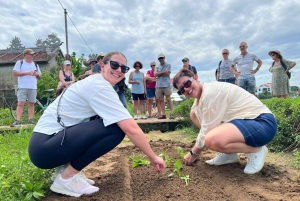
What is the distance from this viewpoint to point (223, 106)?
9.03 ft

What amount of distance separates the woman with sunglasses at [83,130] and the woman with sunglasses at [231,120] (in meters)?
0.75

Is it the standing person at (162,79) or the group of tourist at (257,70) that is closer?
the group of tourist at (257,70)

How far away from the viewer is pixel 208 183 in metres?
2.69

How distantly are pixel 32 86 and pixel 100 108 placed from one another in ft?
15.2

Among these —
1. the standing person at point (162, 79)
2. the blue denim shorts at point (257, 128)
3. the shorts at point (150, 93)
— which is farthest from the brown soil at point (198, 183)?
the shorts at point (150, 93)

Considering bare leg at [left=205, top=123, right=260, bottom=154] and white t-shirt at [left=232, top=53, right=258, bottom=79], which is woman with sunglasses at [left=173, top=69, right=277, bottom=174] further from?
white t-shirt at [left=232, top=53, right=258, bottom=79]

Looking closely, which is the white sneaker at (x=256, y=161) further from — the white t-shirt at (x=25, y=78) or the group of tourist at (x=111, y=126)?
the white t-shirt at (x=25, y=78)

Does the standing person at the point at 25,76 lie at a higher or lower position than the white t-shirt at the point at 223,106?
higher

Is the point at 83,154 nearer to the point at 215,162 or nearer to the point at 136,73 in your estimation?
the point at 215,162

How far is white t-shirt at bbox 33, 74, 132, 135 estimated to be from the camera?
2150mm

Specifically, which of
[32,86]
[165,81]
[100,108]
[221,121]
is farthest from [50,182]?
[165,81]

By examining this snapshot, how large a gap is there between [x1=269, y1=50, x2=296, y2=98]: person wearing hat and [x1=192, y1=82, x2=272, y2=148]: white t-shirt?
3.97 m

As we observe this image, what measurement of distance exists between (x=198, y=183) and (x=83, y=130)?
123 centimetres

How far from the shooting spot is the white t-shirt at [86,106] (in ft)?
7.06
